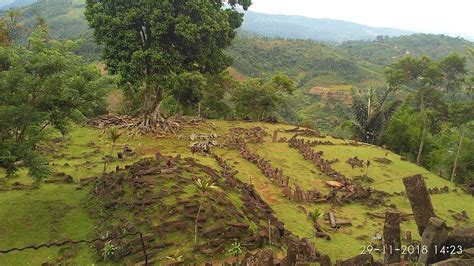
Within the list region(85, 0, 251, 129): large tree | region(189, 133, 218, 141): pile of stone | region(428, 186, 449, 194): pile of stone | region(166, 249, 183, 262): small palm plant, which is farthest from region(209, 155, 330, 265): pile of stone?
region(428, 186, 449, 194): pile of stone

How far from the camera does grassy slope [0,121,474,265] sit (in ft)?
45.3

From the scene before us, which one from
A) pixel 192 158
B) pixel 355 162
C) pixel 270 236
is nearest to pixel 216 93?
pixel 355 162

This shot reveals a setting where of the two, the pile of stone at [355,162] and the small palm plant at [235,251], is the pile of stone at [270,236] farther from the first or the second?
the pile of stone at [355,162]

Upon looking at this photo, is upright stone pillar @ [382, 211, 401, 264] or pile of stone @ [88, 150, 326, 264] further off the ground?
upright stone pillar @ [382, 211, 401, 264]

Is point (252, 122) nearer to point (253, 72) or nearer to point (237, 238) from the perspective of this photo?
point (237, 238)

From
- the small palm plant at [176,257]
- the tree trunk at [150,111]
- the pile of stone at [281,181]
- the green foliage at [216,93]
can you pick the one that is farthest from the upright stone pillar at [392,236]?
the green foliage at [216,93]

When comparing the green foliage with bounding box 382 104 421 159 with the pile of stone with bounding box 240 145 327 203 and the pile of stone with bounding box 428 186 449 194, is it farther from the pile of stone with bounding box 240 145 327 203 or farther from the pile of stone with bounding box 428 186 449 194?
the pile of stone with bounding box 240 145 327 203

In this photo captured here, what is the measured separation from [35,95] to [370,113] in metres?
30.9

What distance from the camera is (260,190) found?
20.0 metres

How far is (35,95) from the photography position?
13.7m

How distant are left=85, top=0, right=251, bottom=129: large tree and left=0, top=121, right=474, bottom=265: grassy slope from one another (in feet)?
15.3

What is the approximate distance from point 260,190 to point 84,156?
402 inches

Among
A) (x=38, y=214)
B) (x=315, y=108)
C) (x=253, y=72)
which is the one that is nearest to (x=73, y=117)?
(x=38, y=214)

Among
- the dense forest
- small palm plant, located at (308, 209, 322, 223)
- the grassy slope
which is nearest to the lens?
the dense forest
